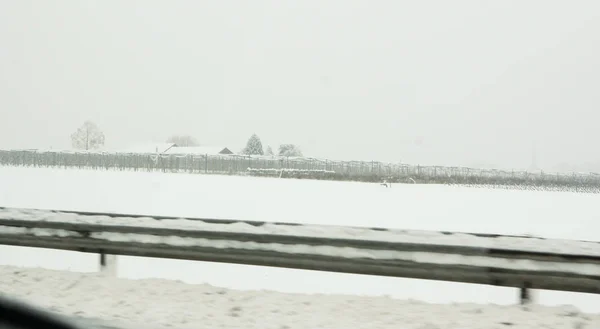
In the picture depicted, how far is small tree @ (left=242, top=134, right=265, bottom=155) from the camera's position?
299 feet

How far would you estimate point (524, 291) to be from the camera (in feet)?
18.6

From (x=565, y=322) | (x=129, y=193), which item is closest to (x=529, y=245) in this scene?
(x=565, y=322)

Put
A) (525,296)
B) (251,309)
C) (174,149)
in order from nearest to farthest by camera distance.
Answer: (525,296) < (251,309) < (174,149)

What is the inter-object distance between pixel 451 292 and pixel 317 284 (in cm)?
211

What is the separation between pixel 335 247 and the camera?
19.3 feet

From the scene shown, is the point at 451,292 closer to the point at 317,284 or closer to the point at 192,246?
the point at 317,284

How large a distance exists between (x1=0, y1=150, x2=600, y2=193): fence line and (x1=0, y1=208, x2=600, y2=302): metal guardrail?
47731 millimetres

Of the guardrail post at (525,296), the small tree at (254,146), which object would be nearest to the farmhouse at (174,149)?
the small tree at (254,146)

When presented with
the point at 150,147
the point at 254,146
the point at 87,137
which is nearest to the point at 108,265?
the point at 254,146

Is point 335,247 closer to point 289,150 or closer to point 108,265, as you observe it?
point 108,265

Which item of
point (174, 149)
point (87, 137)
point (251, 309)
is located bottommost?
point (251, 309)

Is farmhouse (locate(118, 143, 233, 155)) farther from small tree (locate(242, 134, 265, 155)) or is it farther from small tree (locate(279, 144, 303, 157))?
small tree (locate(279, 144, 303, 157))

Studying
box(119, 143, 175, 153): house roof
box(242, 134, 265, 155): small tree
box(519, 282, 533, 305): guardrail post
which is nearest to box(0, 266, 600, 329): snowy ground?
box(519, 282, 533, 305): guardrail post

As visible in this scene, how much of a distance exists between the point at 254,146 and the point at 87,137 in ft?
135
